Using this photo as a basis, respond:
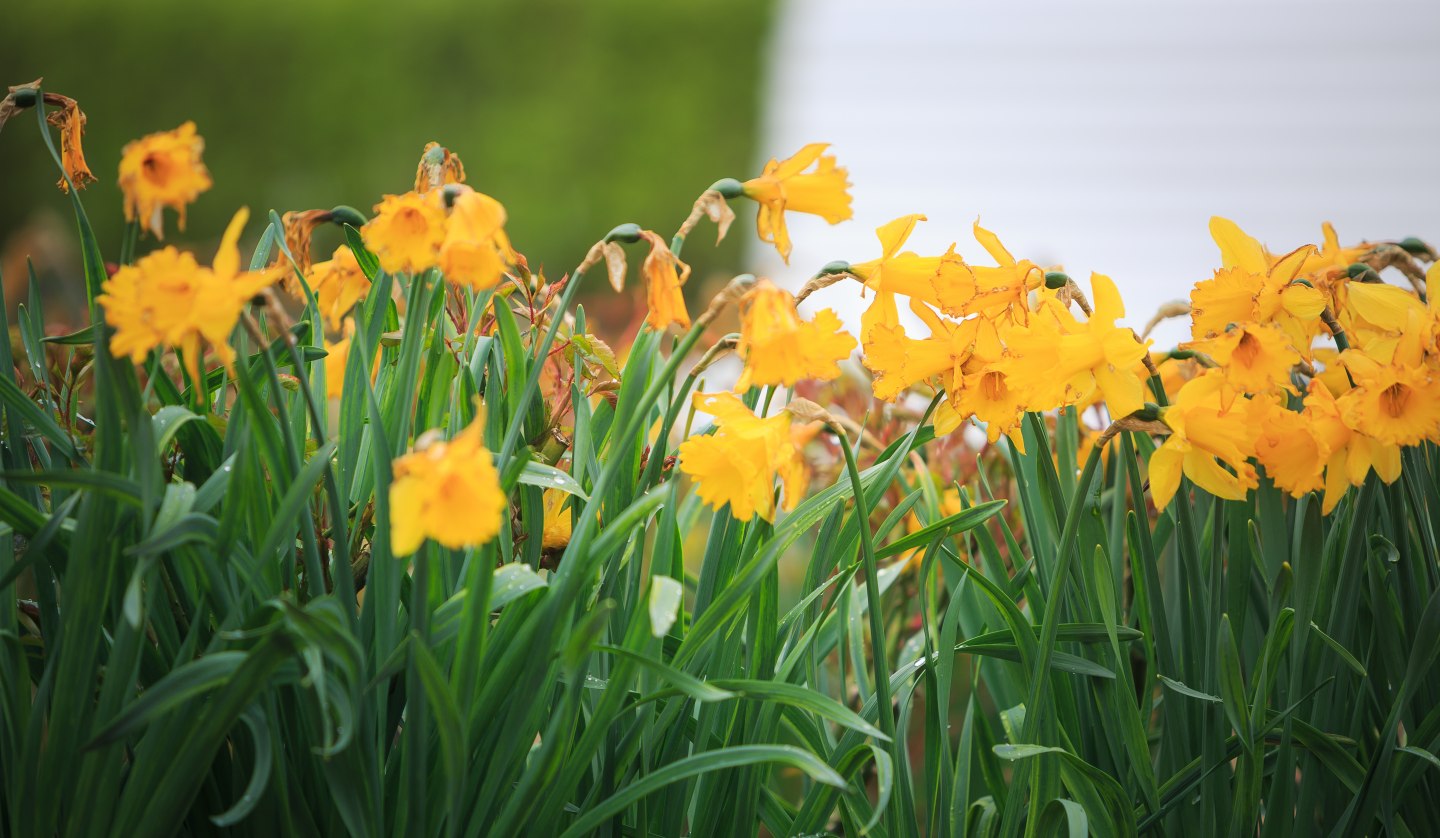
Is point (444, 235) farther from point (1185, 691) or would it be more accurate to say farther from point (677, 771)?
point (1185, 691)

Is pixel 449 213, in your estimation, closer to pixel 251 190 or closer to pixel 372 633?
pixel 372 633

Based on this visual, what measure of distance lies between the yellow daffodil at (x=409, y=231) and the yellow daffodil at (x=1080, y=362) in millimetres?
437

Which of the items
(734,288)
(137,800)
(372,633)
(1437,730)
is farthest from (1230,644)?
(137,800)

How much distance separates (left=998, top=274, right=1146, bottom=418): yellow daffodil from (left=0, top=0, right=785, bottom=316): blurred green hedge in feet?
19.0

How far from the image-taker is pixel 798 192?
831 mm

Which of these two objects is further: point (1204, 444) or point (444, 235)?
point (1204, 444)

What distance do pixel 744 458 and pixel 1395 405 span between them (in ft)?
1.68

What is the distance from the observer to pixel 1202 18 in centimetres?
1199

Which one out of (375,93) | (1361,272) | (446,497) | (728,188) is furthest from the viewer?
(375,93)

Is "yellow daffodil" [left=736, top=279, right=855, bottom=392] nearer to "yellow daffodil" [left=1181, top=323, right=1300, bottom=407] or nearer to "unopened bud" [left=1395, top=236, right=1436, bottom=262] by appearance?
"yellow daffodil" [left=1181, top=323, right=1300, bottom=407]

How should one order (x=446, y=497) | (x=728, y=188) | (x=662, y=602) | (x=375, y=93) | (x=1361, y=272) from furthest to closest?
(x=375, y=93), (x=1361, y=272), (x=728, y=188), (x=662, y=602), (x=446, y=497)

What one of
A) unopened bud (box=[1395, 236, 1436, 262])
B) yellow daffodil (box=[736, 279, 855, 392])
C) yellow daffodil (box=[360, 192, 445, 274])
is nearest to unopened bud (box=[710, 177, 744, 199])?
yellow daffodil (box=[736, 279, 855, 392])

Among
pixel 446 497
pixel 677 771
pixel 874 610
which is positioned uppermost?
pixel 446 497

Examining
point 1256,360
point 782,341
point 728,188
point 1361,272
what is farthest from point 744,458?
point 1361,272
